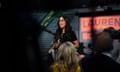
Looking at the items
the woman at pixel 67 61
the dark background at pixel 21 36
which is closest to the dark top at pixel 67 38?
the woman at pixel 67 61

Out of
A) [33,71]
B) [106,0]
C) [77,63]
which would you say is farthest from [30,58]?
[106,0]

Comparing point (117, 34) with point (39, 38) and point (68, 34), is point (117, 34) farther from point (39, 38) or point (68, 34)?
point (39, 38)

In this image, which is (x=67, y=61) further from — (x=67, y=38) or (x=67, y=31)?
(x=67, y=31)

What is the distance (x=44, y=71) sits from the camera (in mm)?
669

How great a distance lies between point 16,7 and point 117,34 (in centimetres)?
436

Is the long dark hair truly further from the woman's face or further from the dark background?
the dark background

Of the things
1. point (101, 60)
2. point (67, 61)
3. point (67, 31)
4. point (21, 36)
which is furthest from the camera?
point (67, 31)

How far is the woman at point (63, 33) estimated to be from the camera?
498cm

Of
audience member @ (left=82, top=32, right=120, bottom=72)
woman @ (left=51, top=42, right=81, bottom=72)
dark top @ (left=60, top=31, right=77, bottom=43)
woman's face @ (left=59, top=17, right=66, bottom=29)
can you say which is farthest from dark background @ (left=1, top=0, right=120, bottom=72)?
woman's face @ (left=59, top=17, right=66, bottom=29)

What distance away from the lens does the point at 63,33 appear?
16.7 feet

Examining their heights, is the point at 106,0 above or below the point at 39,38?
above

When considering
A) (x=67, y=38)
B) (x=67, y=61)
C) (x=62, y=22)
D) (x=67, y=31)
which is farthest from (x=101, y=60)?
(x=62, y=22)

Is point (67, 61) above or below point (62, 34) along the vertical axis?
below

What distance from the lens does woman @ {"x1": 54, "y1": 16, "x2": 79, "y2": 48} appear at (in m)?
4.98
